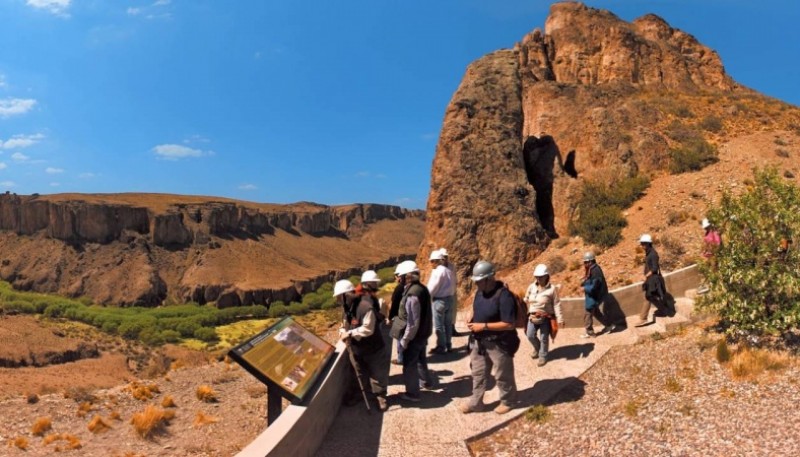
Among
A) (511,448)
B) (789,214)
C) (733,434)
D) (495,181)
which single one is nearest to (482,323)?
(511,448)

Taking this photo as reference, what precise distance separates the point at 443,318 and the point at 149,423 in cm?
604

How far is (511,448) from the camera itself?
18.8ft

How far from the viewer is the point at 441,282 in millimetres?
8516

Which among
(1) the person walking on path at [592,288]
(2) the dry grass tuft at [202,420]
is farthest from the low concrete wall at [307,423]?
(1) the person walking on path at [592,288]

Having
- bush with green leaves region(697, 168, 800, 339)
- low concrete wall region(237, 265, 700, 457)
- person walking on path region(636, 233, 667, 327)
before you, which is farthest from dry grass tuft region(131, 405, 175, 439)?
bush with green leaves region(697, 168, 800, 339)

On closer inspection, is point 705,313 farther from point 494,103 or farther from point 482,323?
point 494,103

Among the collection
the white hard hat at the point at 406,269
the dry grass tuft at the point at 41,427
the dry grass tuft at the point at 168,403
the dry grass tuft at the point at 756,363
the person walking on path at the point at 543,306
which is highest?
the white hard hat at the point at 406,269

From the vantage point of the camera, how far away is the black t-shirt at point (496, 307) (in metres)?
5.93

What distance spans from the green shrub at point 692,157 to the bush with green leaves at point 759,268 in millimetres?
13908

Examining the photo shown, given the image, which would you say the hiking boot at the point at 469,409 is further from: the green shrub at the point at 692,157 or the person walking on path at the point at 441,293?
the green shrub at the point at 692,157

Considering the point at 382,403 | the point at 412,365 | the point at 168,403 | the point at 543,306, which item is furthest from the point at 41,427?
the point at 543,306

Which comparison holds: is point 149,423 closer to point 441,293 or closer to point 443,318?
point 443,318

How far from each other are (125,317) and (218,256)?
3371 centimetres

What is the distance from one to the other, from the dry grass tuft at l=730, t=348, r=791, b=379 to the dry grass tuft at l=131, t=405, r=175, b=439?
9755 mm
